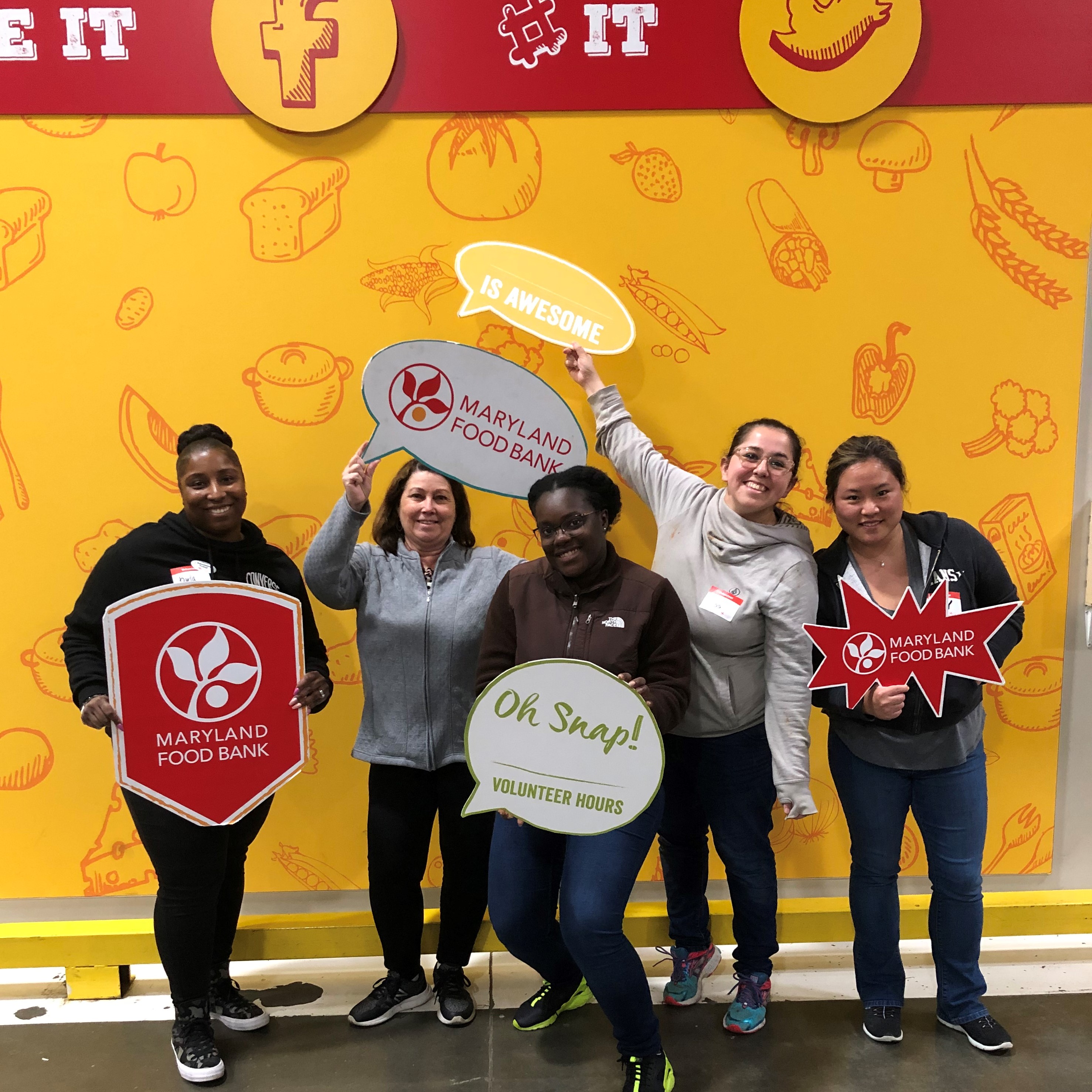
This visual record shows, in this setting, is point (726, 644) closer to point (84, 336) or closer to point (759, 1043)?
point (759, 1043)

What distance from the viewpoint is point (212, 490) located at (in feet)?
6.66

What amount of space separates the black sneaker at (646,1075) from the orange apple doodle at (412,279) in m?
1.97

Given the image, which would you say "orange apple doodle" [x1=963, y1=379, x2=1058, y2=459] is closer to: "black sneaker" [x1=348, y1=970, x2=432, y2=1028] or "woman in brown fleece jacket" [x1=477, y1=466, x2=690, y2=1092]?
"woman in brown fleece jacket" [x1=477, y1=466, x2=690, y2=1092]

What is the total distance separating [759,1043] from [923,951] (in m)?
0.69

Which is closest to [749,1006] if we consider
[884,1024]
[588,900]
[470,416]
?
[884,1024]

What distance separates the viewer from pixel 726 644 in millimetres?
2072

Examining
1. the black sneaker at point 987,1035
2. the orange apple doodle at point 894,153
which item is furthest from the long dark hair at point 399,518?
the black sneaker at point 987,1035

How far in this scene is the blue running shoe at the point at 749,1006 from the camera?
2285 millimetres

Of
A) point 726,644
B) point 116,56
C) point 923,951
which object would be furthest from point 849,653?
point 116,56

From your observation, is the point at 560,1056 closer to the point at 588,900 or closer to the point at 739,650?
the point at 588,900

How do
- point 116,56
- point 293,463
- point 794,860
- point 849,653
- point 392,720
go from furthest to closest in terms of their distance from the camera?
point 794,860, point 293,463, point 116,56, point 392,720, point 849,653

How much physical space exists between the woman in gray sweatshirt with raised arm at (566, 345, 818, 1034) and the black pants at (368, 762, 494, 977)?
510 mm

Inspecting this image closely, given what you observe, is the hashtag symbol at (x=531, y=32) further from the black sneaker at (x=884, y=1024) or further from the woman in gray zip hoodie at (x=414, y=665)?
the black sneaker at (x=884, y=1024)

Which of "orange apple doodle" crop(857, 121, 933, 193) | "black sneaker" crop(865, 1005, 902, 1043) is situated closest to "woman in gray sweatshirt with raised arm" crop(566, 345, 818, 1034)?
"black sneaker" crop(865, 1005, 902, 1043)
